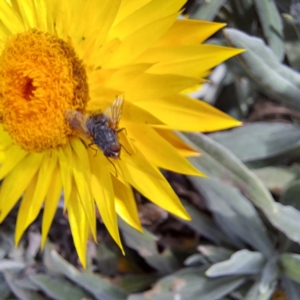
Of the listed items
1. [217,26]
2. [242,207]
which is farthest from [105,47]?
[242,207]

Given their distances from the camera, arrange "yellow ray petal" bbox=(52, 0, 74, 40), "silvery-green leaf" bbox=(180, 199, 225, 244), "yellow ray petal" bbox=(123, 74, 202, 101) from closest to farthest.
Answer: "yellow ray petal" bbox=(123, 74, 202, 101) → "yellow ray petal" bbox=(52, 0, 74, 40) → "silvery-green leaf" bbox=(180, 199, 225, 244)

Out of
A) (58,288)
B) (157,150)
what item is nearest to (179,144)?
(157,150)

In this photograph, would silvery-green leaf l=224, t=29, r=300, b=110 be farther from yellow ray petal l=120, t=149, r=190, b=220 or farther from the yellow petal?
the yellow petal

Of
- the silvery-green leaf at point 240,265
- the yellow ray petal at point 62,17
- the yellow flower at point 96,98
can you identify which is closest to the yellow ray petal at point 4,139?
the yellow flower at point 96,98

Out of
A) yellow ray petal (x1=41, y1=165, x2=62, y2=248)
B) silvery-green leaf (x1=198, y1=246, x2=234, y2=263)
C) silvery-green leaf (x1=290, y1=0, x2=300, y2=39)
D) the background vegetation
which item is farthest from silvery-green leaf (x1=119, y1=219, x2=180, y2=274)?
silvery-green leaf (x1=290, y1=0, x2=300, y2=39)

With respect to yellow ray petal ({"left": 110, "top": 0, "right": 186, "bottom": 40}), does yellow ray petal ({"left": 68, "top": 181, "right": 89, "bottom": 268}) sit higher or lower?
lower

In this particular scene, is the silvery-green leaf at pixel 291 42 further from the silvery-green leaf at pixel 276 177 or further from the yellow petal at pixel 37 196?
the yellow petal at pixel 37 196

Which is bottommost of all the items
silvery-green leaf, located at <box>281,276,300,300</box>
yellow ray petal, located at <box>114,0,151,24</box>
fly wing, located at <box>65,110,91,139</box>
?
silvery-green leaf, located at <box>281,276,300,300</box>
